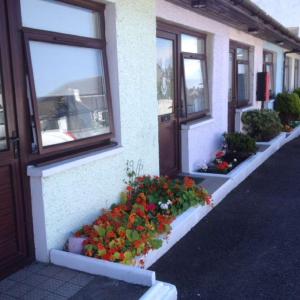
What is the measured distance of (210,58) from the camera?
23.6 ft

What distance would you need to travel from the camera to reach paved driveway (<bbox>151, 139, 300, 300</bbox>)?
335cm

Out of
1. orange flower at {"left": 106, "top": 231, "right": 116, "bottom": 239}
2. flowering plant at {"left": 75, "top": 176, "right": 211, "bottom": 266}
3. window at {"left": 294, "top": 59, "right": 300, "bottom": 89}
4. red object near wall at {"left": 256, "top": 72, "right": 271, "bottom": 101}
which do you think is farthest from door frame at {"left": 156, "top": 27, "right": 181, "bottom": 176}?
window at {"left": 294, "top": 59, "right": 300, "bottom": 89}

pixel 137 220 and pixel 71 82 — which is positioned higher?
pixel 71 82

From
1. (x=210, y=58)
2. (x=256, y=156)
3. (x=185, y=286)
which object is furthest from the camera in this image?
(x=256, y=156)

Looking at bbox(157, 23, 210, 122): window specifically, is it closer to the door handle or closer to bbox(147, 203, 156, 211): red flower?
bbox(147, 203, 156, 211): red flower

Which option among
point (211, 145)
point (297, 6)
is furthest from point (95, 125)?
point (297, 6)

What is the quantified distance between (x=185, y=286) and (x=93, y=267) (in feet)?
2.61

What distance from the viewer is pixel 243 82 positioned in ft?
32.4

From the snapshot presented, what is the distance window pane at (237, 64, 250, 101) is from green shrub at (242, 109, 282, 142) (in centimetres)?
66

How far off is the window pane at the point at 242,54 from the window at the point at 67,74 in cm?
571

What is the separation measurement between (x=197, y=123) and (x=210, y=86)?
96 centimetres

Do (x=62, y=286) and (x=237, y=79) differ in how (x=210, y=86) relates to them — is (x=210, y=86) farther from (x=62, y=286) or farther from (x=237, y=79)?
(x=62, y=286)

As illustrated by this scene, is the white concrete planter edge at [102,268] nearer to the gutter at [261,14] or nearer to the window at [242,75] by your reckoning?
the gutter at [261,14]

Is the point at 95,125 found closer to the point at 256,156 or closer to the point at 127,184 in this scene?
the point at 127,184
